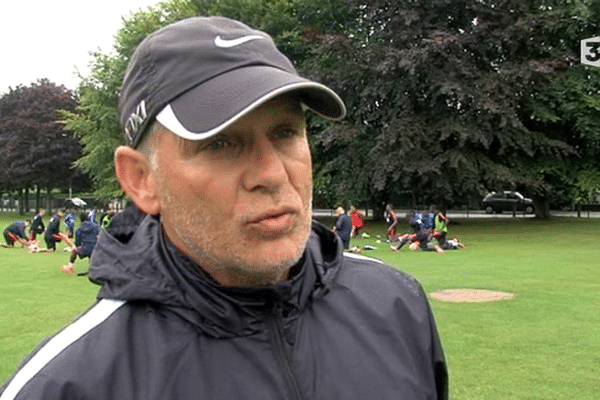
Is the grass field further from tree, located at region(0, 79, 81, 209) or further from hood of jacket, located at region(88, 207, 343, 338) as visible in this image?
tree, located at region(0, 79, 81, 209)

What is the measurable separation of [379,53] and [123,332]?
96.6 ft

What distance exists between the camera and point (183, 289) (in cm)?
179

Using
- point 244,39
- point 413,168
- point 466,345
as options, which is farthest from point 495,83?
point 244,39

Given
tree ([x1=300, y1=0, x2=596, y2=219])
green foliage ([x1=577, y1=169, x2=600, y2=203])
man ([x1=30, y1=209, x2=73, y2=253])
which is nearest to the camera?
man ([x1=30, y1=209, x2=73, y2=253])

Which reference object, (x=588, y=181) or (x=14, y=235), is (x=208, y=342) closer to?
(x=14, y=235)

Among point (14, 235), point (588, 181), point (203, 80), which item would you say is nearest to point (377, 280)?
point (203, 80)

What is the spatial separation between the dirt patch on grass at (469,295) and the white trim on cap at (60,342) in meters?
9.84

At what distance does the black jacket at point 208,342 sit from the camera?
5.50 ft

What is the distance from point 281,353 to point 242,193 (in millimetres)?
471

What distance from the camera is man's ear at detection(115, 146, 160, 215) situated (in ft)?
5.93

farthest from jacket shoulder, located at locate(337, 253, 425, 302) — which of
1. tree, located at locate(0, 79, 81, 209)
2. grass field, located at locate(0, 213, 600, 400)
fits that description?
tree, located at locate(0, 79, 81, 209)

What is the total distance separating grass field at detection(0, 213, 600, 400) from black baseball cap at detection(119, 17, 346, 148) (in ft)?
17.2

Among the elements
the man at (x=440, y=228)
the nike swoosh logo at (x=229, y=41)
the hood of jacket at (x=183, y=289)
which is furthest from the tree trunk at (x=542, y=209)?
the nike swoosh logo at (x=229, y=41)

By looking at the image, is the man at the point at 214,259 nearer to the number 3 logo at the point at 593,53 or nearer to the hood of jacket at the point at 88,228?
the number 3 logo at the point at 593,53
